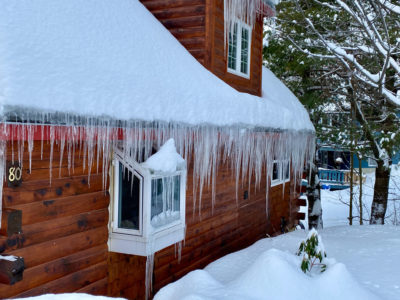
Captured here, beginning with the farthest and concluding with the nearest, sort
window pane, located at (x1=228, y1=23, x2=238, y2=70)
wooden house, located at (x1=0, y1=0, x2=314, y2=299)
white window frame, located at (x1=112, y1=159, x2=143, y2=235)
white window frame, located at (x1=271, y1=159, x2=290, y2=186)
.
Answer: white window frame, located at (x1=271, y1=159, x2=290, y2=186), window pane, located at (x1=228, y1=23, x2=238, y2=70), white window frame, located at (x1=112, y1=159, x2=143, y2=235), wooden house, located at (x1=0, y1=0, x2=314, y2=299)

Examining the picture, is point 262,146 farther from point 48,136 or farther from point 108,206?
point 48,136

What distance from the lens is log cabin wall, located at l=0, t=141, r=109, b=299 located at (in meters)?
3.80

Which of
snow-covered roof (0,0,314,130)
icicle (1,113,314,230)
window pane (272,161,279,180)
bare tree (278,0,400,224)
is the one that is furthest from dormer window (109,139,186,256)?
window pane (272,161,279,180)

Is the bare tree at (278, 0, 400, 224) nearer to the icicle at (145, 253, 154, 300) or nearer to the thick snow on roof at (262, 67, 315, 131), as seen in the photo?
the thick snow on roof at (262, 67, 315, 131)

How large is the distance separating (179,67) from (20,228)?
10.9 ft

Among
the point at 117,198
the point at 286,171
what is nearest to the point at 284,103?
the point at 286,171

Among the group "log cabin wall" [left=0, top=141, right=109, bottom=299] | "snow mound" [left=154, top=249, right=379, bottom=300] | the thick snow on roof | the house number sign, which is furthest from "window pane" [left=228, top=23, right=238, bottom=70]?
the house number sign

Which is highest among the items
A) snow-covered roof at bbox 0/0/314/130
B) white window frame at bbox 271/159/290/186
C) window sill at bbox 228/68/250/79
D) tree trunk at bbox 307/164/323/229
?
window sill at bbox 228/68/250/79

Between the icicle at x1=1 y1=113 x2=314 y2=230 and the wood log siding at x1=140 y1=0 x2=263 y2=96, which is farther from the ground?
the wood log siding at x1=140 y1=0 x2=263 y2=96

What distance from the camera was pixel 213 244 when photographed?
24.4ft

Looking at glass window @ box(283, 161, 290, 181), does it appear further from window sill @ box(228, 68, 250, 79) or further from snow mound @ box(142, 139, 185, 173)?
snow mound @ box(142, 139, 185, 173)

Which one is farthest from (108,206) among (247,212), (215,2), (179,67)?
(247,212)

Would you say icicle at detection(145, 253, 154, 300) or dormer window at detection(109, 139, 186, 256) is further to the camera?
icicle at detection(145, 253, 154, 300)

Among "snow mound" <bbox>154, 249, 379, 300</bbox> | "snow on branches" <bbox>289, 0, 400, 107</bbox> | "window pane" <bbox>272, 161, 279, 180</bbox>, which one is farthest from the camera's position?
"window pane" <bbox>272, 161, 279, 180</bbox>
